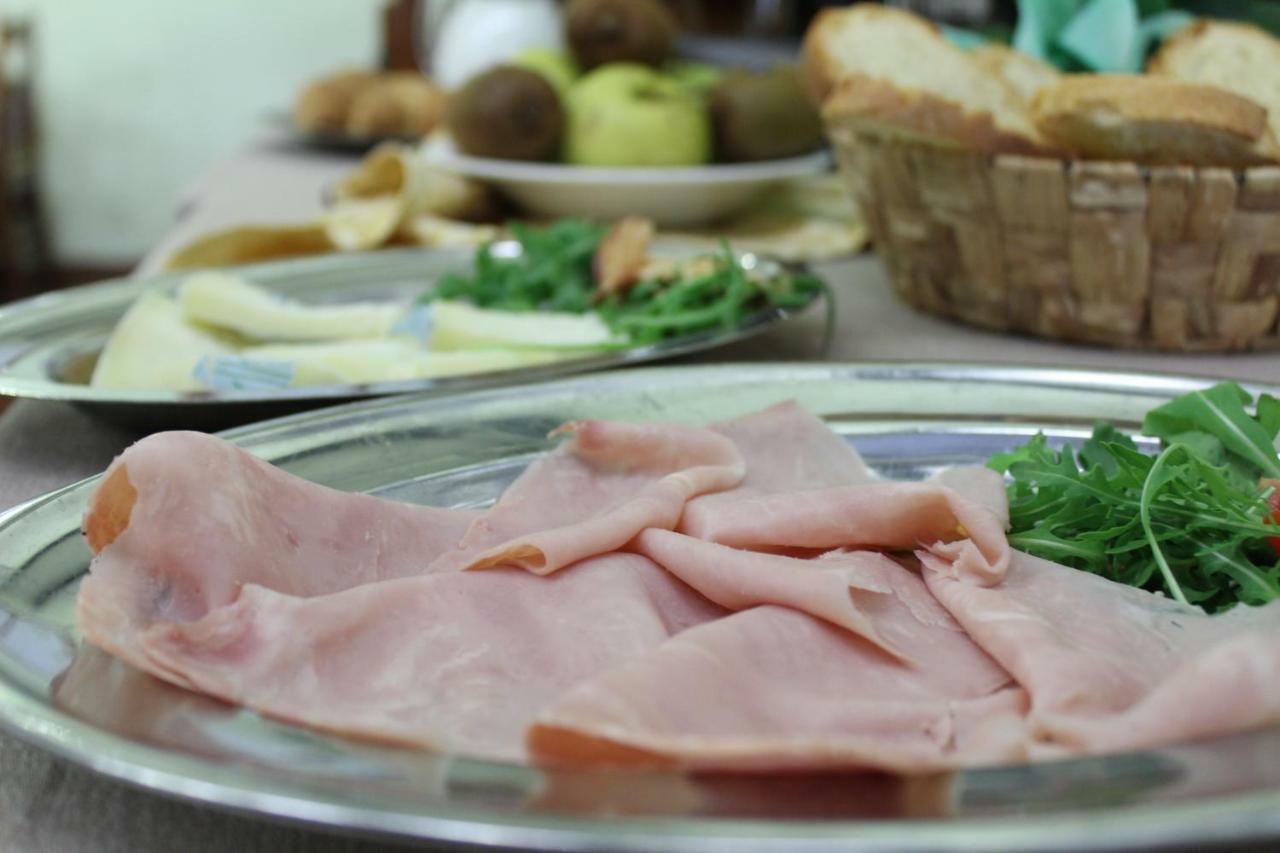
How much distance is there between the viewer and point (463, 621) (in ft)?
Result: 1.89

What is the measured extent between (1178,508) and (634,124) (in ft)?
3.92

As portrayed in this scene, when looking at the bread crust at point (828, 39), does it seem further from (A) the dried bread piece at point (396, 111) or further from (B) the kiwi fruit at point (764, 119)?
(A) the dried bread piece at point (396, 111)

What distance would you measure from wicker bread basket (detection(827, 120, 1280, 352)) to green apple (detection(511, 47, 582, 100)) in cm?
74

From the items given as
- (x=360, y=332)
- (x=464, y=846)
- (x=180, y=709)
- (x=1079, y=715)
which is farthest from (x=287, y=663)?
(x=360, y=332)

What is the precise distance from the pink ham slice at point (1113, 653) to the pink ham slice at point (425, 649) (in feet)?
0.46

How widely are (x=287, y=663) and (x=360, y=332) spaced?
Result: 2.21ft

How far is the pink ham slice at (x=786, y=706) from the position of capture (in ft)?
1.49

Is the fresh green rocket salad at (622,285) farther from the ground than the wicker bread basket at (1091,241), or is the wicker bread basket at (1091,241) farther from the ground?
the wicker bread basket at (1091,241)

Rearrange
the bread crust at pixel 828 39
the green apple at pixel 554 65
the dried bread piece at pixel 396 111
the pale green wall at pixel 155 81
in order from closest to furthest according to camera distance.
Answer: the bread crust at pixel 828 39, the green apple at pixel 554 65, the dried bread piece at pixel 396 111, the pale green wall at pixel 155 81

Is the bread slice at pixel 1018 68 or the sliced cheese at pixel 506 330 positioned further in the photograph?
the bread slice at pixel 1018 68

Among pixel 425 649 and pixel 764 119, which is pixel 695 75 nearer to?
pixel 764 119

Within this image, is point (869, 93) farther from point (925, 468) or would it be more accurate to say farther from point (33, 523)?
point (33, 523)

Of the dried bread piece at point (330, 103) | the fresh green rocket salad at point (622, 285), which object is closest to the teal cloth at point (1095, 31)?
the fresh green rocket salad at point (622, 285)

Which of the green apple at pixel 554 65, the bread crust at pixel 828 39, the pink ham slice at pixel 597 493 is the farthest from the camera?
the green apple at pixel 554 65
